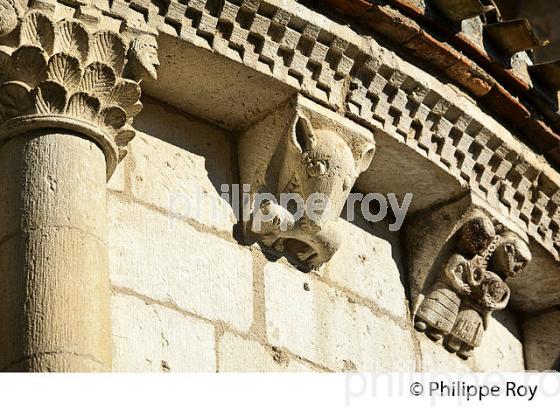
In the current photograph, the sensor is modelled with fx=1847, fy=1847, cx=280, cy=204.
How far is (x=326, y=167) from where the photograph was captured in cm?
699

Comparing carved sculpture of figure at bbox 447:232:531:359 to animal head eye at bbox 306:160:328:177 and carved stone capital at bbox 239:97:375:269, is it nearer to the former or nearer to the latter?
carved stone capital at bbox 239:97:375:269

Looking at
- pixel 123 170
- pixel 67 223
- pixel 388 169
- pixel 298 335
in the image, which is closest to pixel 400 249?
pixel 388 169

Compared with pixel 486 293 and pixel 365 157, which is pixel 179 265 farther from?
pixel 486 293

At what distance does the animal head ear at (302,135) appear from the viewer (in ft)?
23.0

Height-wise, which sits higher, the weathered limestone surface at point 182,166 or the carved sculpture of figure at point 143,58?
the carved sculpture of figure at point 143,58

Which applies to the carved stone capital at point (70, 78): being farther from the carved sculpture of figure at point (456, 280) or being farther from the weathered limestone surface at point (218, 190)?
the carved sculpture of figure at point (456, 280)

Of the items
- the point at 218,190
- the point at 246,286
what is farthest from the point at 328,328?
the point at 218,190

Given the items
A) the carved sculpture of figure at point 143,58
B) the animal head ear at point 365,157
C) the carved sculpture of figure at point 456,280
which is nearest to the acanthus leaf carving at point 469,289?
the carved sculpture of figure at point 456,280

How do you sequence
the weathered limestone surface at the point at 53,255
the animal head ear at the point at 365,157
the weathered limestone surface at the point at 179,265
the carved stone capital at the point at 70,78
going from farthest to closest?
the animal head ear at the point at 365,157
the weathered limestone surface at the point at 179,265
the carved stone capital at the point at 70,78
the weathered limestone surface at the point at 53,255

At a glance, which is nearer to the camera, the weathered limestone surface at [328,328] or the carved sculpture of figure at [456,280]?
the weathered limestone surface at [328,328]

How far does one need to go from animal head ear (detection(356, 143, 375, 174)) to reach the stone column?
3.29 ft

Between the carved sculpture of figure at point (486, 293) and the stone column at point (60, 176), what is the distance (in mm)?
1794

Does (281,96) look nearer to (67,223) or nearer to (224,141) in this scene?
(224,141)

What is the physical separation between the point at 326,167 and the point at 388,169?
21.8 inches
